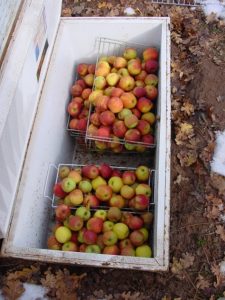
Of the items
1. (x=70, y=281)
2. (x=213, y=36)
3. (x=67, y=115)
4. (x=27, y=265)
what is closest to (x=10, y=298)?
(x=27, y=265)

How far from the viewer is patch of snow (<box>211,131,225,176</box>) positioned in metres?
3.22

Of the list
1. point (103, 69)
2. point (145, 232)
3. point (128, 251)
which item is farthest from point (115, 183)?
point (103, 69)

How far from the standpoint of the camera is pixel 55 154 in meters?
3.23

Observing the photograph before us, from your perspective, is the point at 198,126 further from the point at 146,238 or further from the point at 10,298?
the point at 10,298

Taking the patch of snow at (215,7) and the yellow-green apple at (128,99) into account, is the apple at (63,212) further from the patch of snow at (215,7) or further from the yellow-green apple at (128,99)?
the patch of snow at (215,7)

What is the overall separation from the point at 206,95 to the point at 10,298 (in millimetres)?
2439

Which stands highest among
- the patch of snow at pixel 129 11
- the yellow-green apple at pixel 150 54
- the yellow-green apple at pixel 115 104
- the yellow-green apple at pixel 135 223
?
the patch of snow at pixel 129 11

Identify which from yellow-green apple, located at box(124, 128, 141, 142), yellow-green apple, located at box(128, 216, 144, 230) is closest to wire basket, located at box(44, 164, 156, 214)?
yellow-green apple, located at box(128, 216, 144, 230)

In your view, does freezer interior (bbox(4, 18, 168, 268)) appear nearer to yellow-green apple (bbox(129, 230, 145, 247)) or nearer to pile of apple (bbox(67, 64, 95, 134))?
pile of apple (bbox(67, 64, 95, 134))

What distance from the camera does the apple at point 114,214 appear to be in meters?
2.78

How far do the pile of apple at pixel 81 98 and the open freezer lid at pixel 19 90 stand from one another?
0.56m

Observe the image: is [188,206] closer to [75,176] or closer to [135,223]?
[135,223]

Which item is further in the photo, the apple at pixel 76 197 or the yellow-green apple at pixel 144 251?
the apple at pixel 76 197

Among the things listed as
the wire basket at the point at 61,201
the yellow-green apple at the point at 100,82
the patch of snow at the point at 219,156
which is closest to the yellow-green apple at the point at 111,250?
the wire basket at the point at 61,201
